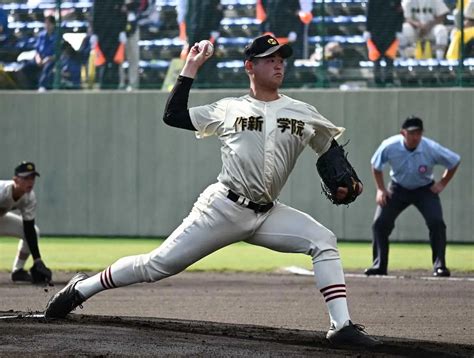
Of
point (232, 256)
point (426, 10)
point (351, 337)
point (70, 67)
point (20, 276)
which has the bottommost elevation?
point (232, 256)

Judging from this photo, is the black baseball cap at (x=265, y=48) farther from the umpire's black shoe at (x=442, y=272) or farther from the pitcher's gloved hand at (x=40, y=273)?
the umpire's black shoe at (x=442, y=272)

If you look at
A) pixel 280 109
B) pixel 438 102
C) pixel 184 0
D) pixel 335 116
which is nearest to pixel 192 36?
pixel 184 0

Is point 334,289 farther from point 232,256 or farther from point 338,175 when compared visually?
point 232,256

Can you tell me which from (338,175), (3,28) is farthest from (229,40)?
(338,175)

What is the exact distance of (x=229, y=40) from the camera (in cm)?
1919

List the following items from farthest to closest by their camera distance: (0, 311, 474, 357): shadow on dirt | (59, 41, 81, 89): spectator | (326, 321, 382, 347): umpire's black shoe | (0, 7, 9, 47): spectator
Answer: (0, 7, 9, 47): spectator, (59, 41, 81, 89): spectator, (326, 321, 382, 347): umpire's black shoe, (0, 311, 474, 357): shadow on dirt

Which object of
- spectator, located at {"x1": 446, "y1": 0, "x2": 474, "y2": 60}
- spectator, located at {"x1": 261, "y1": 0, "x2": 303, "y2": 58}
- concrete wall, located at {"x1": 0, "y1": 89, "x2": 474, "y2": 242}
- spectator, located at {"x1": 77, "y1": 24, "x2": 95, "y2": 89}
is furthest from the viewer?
spectator, located at {"x1": 77, "y1": 24, "x2": 95, "y2": 89}

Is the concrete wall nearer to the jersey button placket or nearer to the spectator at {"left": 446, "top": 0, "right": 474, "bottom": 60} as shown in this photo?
the spectator at {"left": 446, "top": 0, "right": 474, "bottom": 60}

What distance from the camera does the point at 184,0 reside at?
19234mm

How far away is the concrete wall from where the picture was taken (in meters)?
18.3

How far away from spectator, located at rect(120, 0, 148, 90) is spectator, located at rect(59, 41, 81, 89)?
0.84 metres

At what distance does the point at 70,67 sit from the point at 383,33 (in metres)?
5.67

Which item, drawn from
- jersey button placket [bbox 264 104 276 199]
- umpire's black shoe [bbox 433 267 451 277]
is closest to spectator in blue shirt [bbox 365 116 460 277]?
umpire's black shoe [bbox 433 267 451 277]

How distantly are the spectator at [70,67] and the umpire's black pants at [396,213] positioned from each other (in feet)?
27.1
